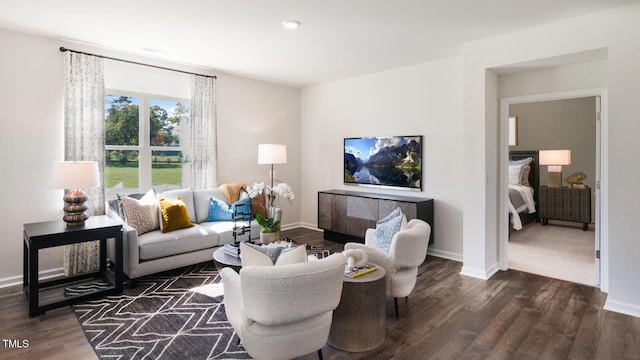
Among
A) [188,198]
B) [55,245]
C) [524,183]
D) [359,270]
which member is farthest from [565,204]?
[55,245]

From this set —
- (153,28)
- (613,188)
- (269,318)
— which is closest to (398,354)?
Answer: (269,318)

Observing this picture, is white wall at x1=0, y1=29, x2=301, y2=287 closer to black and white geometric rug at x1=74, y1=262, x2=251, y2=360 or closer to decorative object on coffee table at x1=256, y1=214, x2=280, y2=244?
black and white geometric rug at x1=74, y1=262, x2=251, y2=360

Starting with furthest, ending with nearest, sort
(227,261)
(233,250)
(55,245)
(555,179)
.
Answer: (555,179) < (233,250) < (55,245) < (227,261)

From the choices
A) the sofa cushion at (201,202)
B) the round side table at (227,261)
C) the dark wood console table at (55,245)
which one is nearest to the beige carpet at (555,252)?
the round side table at (227,261)

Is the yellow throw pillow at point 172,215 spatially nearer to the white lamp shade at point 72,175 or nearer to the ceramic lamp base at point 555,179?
the white lamp shade at point 72,175

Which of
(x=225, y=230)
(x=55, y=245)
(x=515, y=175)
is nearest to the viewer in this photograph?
(x=55, y=245)

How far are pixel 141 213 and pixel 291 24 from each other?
264cm

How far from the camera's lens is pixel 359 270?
2.60 metres

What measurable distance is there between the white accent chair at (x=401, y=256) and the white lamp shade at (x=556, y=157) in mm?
5299

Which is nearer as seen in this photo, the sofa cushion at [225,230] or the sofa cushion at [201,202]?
the sofa cushion at [225,230]

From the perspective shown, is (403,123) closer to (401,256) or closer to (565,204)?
(401,256)

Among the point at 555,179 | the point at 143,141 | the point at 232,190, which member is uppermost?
the point at 143,141

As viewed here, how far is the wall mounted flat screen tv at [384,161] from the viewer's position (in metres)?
5.09

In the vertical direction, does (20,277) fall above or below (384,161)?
below
